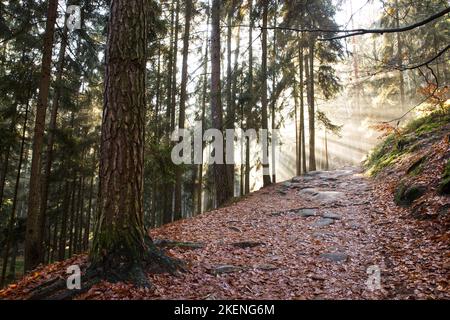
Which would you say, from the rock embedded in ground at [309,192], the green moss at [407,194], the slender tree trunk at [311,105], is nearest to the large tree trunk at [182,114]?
the rock embedded in ground at [309,192]

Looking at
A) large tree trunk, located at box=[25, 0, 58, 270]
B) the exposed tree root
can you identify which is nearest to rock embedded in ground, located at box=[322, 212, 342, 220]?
the exposed tree root

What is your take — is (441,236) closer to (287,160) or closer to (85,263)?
(85,263)

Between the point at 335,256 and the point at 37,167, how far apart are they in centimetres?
815

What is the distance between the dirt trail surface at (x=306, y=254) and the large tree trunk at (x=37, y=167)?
3.84 metres

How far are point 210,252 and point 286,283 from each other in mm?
1849

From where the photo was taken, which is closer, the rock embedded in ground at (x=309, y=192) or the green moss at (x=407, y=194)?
the green moss at (x=407, y=194)

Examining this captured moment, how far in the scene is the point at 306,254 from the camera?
20.1 ft

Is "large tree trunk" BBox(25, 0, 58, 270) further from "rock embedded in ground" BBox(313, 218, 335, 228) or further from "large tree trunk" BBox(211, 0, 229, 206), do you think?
"rock embedded in ground" BBox(313, 218, 335, 228)

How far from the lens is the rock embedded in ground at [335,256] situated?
18.6 ft

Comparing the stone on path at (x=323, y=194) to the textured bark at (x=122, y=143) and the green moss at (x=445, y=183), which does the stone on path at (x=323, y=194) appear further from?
the textured bark at (x=122, y=143)

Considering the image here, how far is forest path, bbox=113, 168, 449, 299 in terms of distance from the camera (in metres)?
4.51

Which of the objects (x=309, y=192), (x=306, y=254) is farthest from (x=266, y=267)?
(x=309, y=192)

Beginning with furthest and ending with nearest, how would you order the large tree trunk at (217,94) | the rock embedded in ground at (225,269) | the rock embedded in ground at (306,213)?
the large tree trunk at (217,94), the rock embedded in ground at (306,213), the rock embedded in ground at (225,269)

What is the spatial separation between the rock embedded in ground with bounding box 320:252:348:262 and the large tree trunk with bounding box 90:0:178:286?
2893 mm
